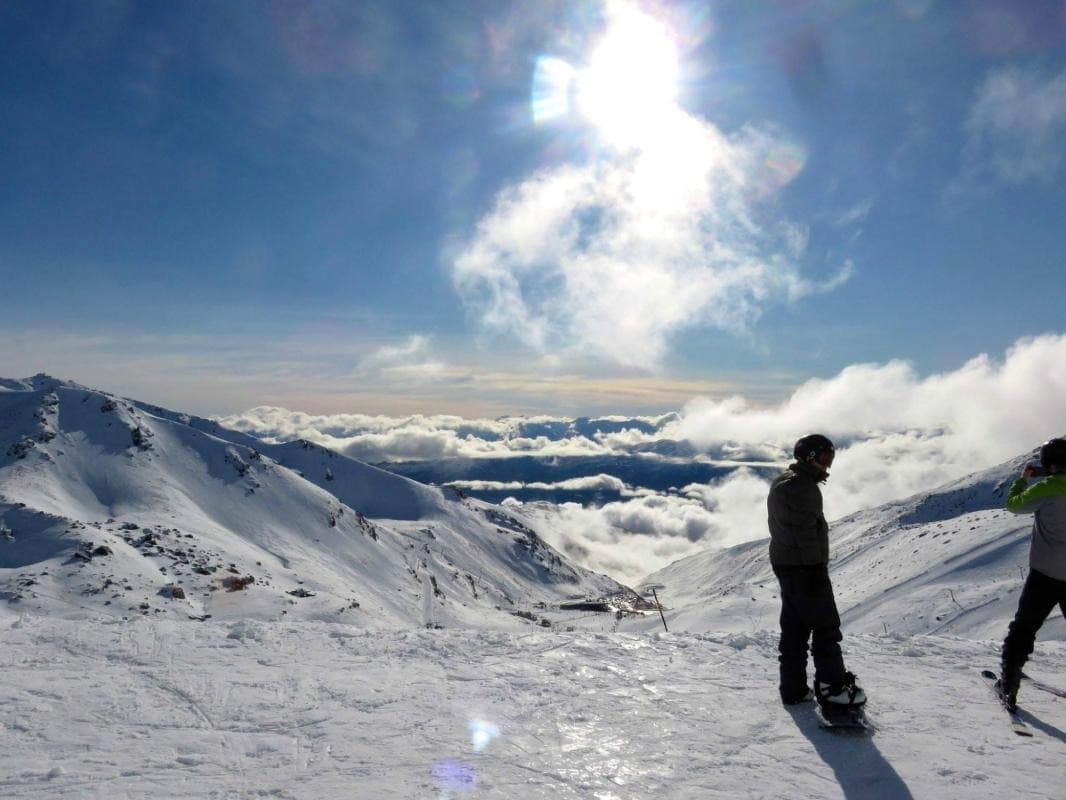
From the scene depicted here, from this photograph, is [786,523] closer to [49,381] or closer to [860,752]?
[860,752]

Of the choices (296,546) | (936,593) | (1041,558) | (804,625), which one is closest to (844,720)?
(804,625)

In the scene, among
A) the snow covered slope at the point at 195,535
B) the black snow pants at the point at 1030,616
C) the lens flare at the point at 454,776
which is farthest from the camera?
the snow covered slope at the point at 195,535

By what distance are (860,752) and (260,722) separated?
5.91 meters

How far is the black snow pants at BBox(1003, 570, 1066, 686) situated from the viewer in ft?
23.7

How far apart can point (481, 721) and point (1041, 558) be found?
6578mm

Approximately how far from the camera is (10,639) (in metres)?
8.90

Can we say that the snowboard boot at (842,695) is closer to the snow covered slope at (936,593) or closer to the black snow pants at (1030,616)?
the black snow pants at (1030,616)

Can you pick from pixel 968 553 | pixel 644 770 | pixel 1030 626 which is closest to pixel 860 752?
pixel 644 770

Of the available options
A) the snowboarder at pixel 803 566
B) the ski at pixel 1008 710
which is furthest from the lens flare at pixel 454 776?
the ski at pixel 1008 710

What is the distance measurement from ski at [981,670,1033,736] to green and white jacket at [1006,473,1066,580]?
5.11 feet

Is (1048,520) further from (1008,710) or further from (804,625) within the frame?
(804,625)

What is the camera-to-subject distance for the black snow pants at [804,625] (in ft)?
22.7

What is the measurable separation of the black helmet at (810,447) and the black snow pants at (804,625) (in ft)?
4.04

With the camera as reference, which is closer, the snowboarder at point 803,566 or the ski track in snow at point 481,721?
the ski track in snow at point 481,721
